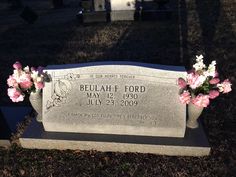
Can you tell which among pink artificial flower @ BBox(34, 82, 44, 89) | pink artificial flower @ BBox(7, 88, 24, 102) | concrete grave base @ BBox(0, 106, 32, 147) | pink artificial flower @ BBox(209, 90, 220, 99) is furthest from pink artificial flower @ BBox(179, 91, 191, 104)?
concrete grave base @ BBox(0, 106, 32, 147)

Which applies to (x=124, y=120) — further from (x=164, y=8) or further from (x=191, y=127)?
(x=164, y=8)

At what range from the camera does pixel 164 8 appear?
553 inches

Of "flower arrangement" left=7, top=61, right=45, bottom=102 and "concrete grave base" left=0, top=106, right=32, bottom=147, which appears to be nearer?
"flower arrangement" left=7, top=61, right=45, bottom=102

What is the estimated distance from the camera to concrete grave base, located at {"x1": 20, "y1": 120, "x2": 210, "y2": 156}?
19.4ft

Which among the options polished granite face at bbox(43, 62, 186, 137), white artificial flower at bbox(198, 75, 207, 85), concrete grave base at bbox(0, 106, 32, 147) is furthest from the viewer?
concrete grave base at bbox(0, 106, 32, 147)

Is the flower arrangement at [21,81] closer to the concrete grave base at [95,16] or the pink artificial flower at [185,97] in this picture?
the pink artificial flower at [185,97]

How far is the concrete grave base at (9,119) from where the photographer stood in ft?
21.5

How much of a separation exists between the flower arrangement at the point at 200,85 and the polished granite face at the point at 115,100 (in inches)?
8.3

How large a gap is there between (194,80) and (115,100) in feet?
5.02

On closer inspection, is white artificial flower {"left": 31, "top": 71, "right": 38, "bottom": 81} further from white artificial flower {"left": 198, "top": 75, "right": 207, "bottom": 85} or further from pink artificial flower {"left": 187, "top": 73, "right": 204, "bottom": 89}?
white artificial flower {"left": 198, "top": 75, "right": 207, "bottom": 85}

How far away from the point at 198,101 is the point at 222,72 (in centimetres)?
397

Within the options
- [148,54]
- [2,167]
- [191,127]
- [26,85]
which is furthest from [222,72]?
[2,167]

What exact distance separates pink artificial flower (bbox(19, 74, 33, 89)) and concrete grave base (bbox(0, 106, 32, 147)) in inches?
45.1

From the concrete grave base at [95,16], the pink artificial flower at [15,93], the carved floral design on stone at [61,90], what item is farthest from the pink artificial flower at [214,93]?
the concrete grave base at [95,16]
